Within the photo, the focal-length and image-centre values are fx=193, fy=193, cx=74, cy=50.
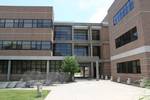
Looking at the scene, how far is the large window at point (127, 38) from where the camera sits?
25319mm

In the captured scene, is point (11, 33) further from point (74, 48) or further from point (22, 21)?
point (74, 48)

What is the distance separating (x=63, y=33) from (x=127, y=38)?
64.4ft

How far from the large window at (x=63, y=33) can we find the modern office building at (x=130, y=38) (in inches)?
465

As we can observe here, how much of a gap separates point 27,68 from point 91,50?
15556 millimetres

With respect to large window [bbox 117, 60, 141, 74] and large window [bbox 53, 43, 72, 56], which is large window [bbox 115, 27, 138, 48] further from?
→ large window [bbox 53, 43, 72, 56]

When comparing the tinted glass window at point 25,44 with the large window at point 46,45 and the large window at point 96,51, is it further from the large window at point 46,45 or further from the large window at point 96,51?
the large window at point 96,51

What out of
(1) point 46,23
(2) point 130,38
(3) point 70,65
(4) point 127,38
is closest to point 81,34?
(1) point 46,23

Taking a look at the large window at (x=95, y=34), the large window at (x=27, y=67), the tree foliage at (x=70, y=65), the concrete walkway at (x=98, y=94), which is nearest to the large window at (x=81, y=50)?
the large window at (x=95, y=34)

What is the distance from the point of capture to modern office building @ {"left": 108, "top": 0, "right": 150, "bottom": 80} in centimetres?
2242

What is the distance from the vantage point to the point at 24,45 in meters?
37.4

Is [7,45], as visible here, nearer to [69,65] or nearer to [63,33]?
[63,33]

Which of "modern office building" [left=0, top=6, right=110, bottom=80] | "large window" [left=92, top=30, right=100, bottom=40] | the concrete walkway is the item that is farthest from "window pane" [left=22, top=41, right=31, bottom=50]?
the concrete walkway

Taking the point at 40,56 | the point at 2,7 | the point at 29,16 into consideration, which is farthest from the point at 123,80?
the point at 2,7

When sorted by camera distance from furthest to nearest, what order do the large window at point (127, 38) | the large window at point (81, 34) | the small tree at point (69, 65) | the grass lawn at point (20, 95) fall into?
the large window at point (81, 34) < the small tree at point (69, 65) < the large window at point (127, 38) < the grass lawn at point (20, 95)
